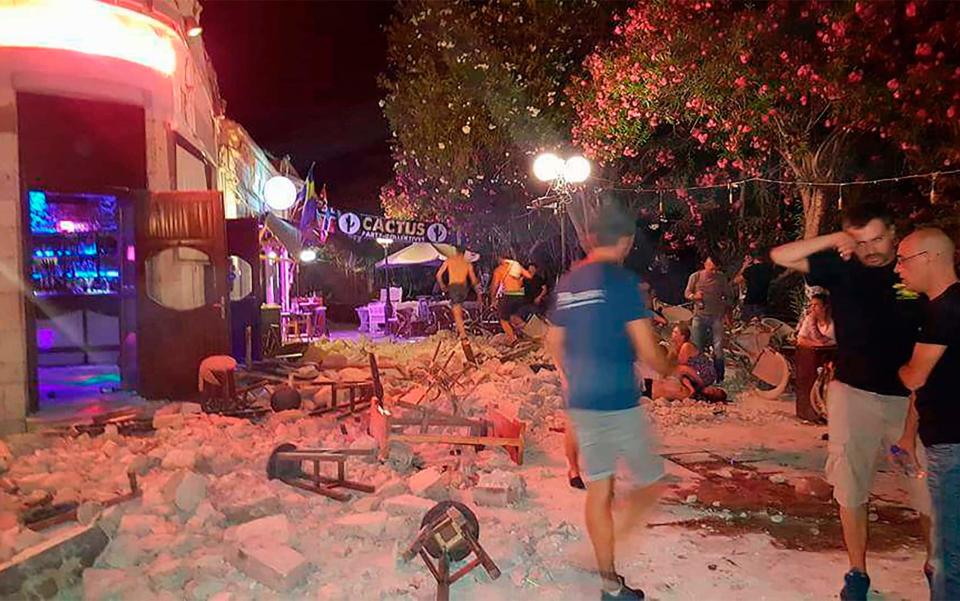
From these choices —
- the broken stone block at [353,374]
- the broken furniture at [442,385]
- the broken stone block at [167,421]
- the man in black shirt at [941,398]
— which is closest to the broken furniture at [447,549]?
the man in black shirt at [941,398]

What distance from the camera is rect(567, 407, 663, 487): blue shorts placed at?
11.9 ft

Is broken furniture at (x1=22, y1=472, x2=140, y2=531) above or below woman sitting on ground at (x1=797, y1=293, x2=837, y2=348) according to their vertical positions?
below

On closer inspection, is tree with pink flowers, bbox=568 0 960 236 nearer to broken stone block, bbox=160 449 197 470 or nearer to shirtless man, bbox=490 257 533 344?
shirtless man, bbox=490 257 533 344

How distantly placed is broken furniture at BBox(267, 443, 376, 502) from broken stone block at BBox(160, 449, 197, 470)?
0.67 meters

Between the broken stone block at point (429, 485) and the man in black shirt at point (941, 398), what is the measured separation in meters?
3.08

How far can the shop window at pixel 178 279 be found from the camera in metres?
9.15

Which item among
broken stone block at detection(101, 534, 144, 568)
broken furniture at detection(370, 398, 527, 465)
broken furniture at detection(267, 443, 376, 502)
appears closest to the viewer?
broken stone block at detection(101, 534, 144, 568)

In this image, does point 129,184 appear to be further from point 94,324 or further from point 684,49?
point 684,49

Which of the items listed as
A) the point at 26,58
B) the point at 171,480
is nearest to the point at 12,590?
the point at 171,480

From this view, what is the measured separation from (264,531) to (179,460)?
5.84ft

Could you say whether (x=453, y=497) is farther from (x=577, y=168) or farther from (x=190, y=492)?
(x=577, y=168)

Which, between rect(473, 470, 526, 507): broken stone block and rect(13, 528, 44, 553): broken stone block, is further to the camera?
rect(473, 470, 526, 507): broken stone block

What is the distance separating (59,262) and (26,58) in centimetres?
512

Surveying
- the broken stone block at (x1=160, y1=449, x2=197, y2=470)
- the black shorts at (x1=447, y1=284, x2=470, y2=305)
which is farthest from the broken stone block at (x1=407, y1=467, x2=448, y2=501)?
the black shorts at (x1=447, y1=284, x2=470, y2=305)
